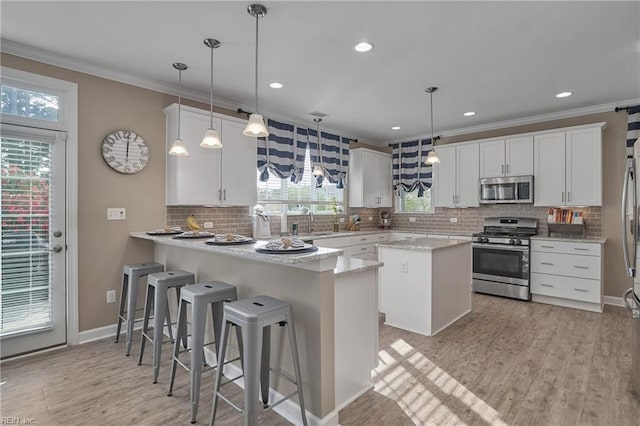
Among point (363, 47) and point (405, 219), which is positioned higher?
point (363, 47)

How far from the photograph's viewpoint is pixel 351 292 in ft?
7.15

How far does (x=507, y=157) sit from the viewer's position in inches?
200

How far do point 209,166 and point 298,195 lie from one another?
1.81 meters

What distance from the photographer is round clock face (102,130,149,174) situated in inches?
130

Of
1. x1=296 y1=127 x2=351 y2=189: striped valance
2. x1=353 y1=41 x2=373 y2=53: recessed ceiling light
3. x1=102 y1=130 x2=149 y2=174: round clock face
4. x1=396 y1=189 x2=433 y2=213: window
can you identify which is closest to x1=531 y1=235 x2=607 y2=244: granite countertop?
x1=396 y1=189 x2=433 y2=213: window

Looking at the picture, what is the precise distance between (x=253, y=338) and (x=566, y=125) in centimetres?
525

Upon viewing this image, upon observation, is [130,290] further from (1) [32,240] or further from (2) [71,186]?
(2) [71,186]

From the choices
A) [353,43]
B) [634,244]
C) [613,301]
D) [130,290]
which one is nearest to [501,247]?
[613,301]

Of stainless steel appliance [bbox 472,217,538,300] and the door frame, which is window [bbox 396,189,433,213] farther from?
the door frame

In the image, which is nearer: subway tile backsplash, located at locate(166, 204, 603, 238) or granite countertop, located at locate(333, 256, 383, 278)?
granite countertop, located at locate(333, 256, 383, 278)

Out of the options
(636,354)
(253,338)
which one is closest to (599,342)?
(636,354)

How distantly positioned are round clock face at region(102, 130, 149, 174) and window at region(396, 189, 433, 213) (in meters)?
4.63

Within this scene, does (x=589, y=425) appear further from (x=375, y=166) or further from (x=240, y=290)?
(x=375, y=166)

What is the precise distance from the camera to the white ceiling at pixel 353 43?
7.64 feet
